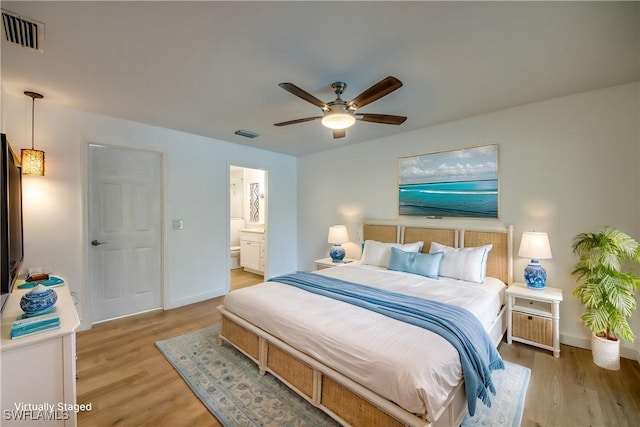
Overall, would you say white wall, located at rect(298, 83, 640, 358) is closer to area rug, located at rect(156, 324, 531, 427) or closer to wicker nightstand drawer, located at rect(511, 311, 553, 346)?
wicker nightstand drawer, located at rect(511, 311, 553, 346)

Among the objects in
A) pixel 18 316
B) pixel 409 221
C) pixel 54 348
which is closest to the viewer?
pixel 54 348

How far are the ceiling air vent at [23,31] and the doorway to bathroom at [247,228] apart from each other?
3601mm

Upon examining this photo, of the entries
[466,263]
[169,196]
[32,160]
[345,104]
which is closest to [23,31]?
[32,160]

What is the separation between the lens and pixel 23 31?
168cm

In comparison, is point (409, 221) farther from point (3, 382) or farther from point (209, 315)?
point (3, 382)

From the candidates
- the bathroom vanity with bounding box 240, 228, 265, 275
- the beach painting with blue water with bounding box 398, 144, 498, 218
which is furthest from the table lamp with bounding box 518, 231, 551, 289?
the bathroom vanity with bounding box 240, 228, 265, 275

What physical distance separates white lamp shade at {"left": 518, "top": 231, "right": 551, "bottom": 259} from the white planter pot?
0.79m

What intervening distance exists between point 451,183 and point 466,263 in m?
1.07

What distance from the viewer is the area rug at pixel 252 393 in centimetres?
182

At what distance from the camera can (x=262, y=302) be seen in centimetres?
234

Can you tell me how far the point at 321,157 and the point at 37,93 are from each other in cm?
368

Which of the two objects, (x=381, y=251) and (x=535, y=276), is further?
(x=381, y=251)

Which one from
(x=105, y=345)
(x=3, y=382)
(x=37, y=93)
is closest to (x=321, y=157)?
(x=37, y=93)

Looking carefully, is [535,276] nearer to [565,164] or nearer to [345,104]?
[565,164]
